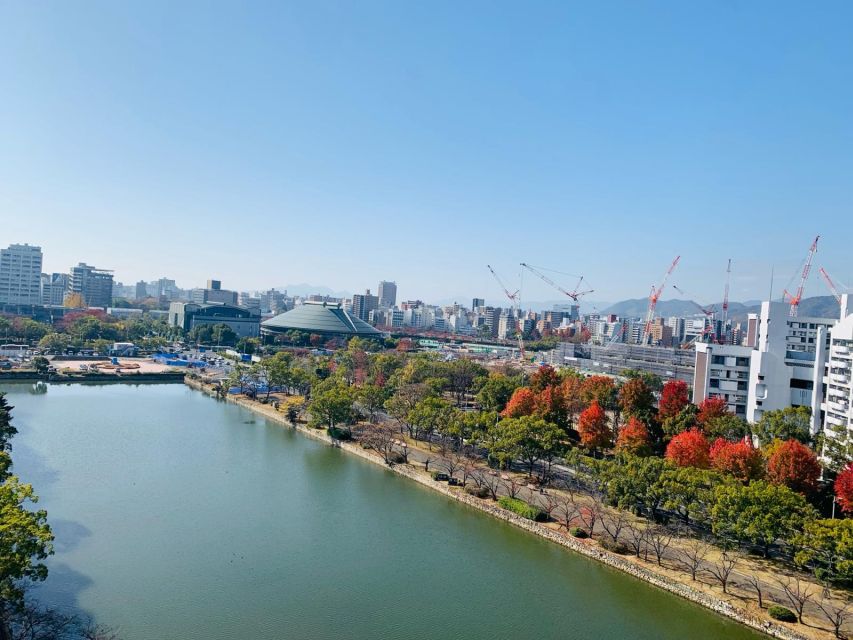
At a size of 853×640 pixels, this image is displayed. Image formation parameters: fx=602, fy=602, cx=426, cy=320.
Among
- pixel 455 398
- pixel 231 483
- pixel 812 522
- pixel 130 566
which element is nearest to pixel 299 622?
pixel 130 566

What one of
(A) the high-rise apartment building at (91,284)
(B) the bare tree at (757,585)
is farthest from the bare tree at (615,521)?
(A) the high-rise apartment building at (91,284)

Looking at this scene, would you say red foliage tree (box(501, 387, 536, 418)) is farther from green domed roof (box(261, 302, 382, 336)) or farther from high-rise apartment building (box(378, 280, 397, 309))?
high-rise apartment building (box(378, 280, 397, 309))

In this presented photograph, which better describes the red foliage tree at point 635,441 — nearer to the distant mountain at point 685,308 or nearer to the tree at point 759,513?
the tree at point 759,513

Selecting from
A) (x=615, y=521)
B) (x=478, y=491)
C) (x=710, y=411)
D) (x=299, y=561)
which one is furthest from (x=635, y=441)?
(x=299, y=561)

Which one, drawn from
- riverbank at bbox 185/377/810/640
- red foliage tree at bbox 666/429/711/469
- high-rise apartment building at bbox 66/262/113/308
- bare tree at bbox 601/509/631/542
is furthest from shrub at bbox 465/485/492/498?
high-rise apartment building at bbox 66/262/113/308

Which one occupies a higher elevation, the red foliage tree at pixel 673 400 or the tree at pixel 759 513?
the red foliage tree at pixel 673 400

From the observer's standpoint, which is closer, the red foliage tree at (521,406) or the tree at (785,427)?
the tree at (785,427)
